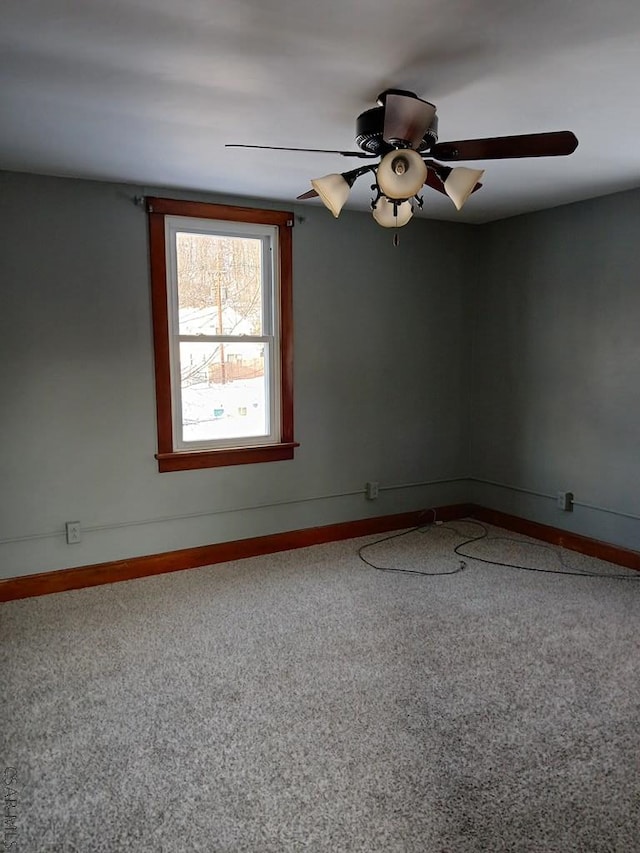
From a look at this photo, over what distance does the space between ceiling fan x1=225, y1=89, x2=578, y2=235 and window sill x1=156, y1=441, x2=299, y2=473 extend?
2004 mm

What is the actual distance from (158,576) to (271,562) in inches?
28.8

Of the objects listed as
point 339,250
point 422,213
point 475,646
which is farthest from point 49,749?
point 422,213

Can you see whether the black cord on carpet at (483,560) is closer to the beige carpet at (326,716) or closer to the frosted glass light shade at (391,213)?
the beige carpet at (326,716)

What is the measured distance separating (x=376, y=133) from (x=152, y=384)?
6.85 feet

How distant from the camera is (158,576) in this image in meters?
3.73

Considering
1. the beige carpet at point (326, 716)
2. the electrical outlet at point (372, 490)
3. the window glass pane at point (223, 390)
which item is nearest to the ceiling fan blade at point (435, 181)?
the window glass pane at point (223, 390)

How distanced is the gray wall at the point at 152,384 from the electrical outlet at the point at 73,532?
38mm

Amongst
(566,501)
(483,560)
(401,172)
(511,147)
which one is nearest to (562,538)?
(566,501)

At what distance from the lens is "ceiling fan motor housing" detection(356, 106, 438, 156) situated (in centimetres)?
219

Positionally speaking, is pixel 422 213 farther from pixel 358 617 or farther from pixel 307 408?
pixel 358 617

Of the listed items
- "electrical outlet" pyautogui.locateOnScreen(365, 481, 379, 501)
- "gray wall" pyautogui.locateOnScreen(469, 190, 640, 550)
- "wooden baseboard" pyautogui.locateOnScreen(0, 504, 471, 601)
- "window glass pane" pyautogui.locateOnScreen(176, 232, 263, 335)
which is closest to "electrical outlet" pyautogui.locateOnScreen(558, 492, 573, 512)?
"gray wall" pyautogui.locateOnScreen(469, 190, 640, 550)

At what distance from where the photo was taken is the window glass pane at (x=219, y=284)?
377 cm

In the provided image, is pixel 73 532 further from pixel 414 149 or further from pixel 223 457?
pixel 414 149

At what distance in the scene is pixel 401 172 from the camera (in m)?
2.01
